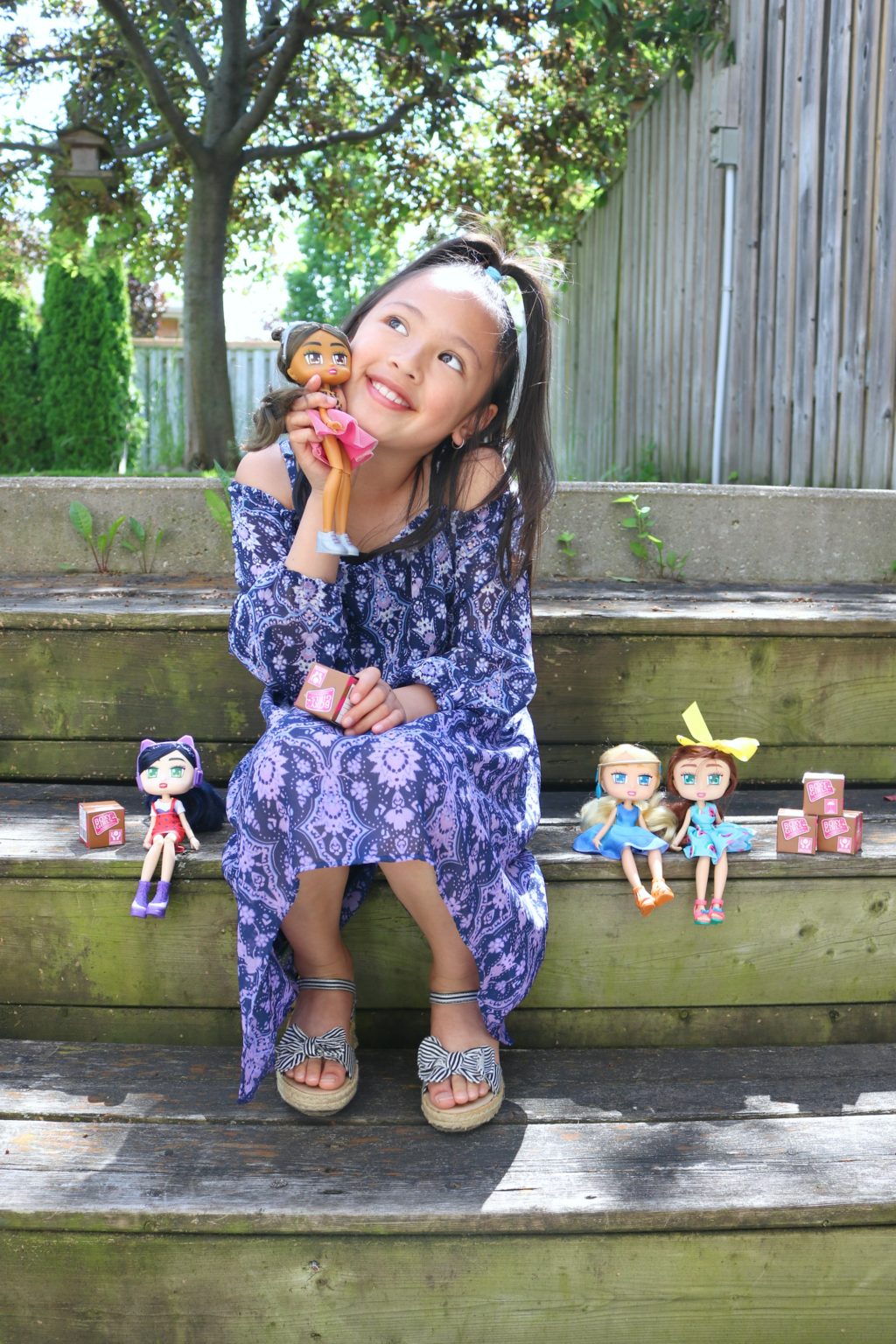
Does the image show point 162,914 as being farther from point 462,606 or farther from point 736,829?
point 736,829

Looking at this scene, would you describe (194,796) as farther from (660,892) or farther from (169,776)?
(660,892)

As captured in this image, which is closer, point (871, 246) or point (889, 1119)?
point (889, 1119)

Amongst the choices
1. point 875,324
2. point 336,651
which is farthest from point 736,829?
point 875,324

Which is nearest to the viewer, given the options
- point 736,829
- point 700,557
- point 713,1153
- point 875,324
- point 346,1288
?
point 346,1288

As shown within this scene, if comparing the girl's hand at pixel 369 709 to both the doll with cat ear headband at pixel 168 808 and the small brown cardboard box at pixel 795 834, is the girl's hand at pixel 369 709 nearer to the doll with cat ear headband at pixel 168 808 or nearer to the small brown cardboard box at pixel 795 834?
the doll with cat ear headband at pixel 168 808

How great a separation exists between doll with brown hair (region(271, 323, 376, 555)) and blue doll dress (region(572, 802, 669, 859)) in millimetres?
598

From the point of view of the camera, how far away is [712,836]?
1797 mm

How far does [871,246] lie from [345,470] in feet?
7.58

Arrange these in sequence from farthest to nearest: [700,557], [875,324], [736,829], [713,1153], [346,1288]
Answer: [875,324] < [700,557] < [736,829] < [713,1153] < [346,1288]

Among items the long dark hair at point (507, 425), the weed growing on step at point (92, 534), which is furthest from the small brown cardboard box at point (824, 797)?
the weed growing on step at point (92, 534)

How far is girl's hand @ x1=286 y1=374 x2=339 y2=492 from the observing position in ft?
5.41

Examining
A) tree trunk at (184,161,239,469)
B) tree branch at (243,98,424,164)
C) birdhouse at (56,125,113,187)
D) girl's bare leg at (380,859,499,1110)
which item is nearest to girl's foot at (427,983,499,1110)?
girl's bare leg at (380,859,499,1110)

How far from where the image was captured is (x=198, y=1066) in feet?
5.61

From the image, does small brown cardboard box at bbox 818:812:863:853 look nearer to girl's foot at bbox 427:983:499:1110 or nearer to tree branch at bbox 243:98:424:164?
girl's foot at bbox 427:983:499:1110
